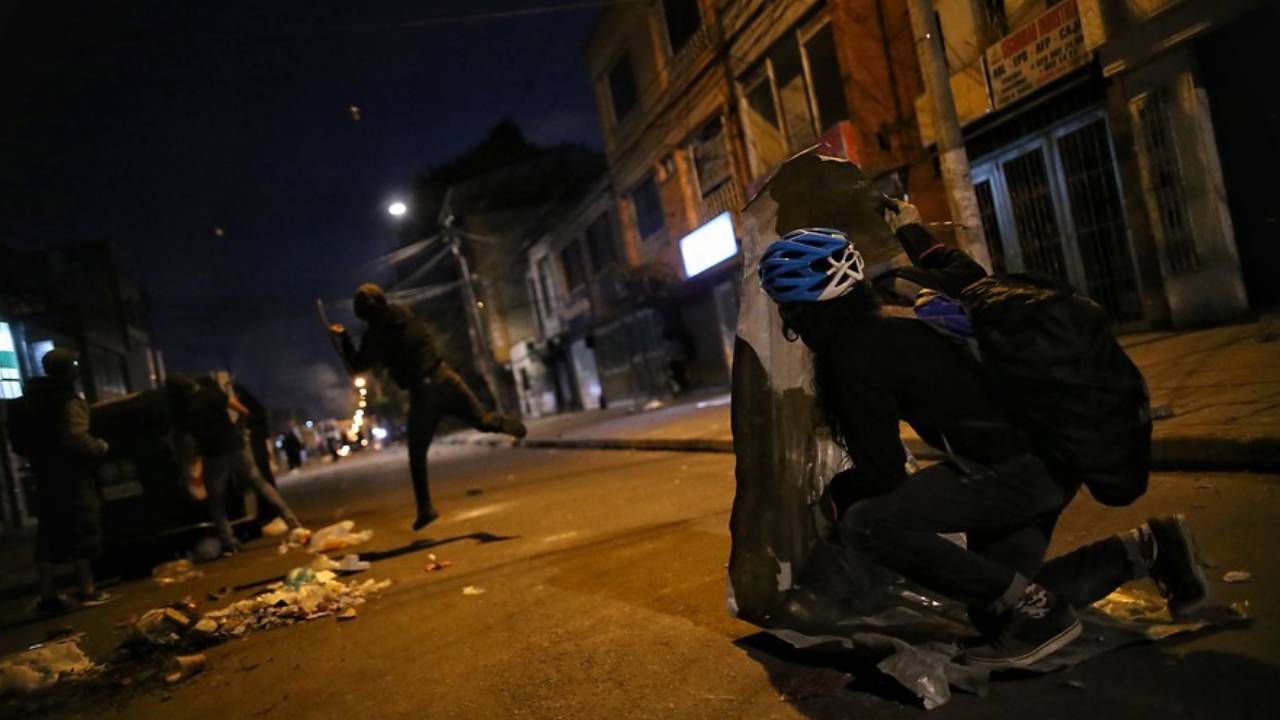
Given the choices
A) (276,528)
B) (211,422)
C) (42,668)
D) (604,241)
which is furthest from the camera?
(604,241)

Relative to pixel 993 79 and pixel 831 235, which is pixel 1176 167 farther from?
pixel 831 235

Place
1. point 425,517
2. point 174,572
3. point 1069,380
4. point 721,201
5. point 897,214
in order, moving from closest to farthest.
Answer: point 1069,380 → point 897,214 → point 425,517 → point 174,572 → point 721,201

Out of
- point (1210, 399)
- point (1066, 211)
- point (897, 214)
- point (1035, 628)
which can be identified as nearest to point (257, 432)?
point (897, 214)

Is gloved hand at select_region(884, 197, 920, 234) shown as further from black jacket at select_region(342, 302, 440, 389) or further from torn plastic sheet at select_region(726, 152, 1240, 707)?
black jacket at select_region(342, 302, 440, 389)

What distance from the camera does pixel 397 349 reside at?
21.0ft

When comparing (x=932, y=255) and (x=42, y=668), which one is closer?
(x=932, y=255)

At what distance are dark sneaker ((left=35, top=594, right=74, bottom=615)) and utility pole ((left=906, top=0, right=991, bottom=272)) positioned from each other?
7694 mm

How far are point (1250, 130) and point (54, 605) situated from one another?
11886 mm

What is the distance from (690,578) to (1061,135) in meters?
9.19

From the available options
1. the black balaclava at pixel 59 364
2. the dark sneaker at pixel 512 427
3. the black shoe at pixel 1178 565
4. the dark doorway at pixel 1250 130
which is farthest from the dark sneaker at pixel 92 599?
the dark doorway at pixel 1250 130

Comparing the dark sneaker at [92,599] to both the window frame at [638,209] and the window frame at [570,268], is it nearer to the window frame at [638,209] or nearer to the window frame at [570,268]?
the window frame at [638,209]

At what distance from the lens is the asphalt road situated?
2.26 m

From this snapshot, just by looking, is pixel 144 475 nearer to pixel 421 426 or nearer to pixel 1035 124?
pixel 421 426

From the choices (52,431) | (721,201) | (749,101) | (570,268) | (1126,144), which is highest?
(749,101)
